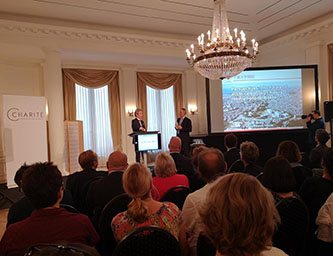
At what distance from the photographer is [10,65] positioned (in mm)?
7043

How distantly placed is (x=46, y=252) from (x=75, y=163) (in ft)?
20.8

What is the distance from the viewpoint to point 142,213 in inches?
54.1

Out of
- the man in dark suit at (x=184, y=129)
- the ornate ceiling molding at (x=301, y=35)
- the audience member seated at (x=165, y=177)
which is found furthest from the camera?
the man in dark suit at (x=184, y=129)

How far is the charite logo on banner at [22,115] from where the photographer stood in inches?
199

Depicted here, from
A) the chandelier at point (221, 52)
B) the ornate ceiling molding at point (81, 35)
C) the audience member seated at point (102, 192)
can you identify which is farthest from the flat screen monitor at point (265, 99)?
the audience member seated at point (102, 192)

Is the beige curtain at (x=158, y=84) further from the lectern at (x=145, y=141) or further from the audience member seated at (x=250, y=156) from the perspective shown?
the audience member seated at (x=250, y=156)

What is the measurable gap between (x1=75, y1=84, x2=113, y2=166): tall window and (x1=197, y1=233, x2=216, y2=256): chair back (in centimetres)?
706

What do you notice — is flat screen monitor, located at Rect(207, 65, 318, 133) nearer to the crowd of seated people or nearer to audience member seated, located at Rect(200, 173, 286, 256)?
the crowd of seated people

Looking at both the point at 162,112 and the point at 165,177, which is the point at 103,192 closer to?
the point at 165,177

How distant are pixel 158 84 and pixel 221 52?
5.05 meters

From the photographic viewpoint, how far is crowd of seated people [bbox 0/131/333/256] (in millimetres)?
812

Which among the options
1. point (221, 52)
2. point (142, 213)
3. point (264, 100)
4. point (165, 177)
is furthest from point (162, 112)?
point (142, 213)

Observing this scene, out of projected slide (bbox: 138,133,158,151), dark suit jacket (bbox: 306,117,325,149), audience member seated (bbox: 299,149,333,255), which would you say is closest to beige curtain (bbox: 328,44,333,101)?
dark suit jacket (bbox: 306,117,325,149)

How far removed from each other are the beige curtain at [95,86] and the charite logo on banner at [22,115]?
84.2 inches
